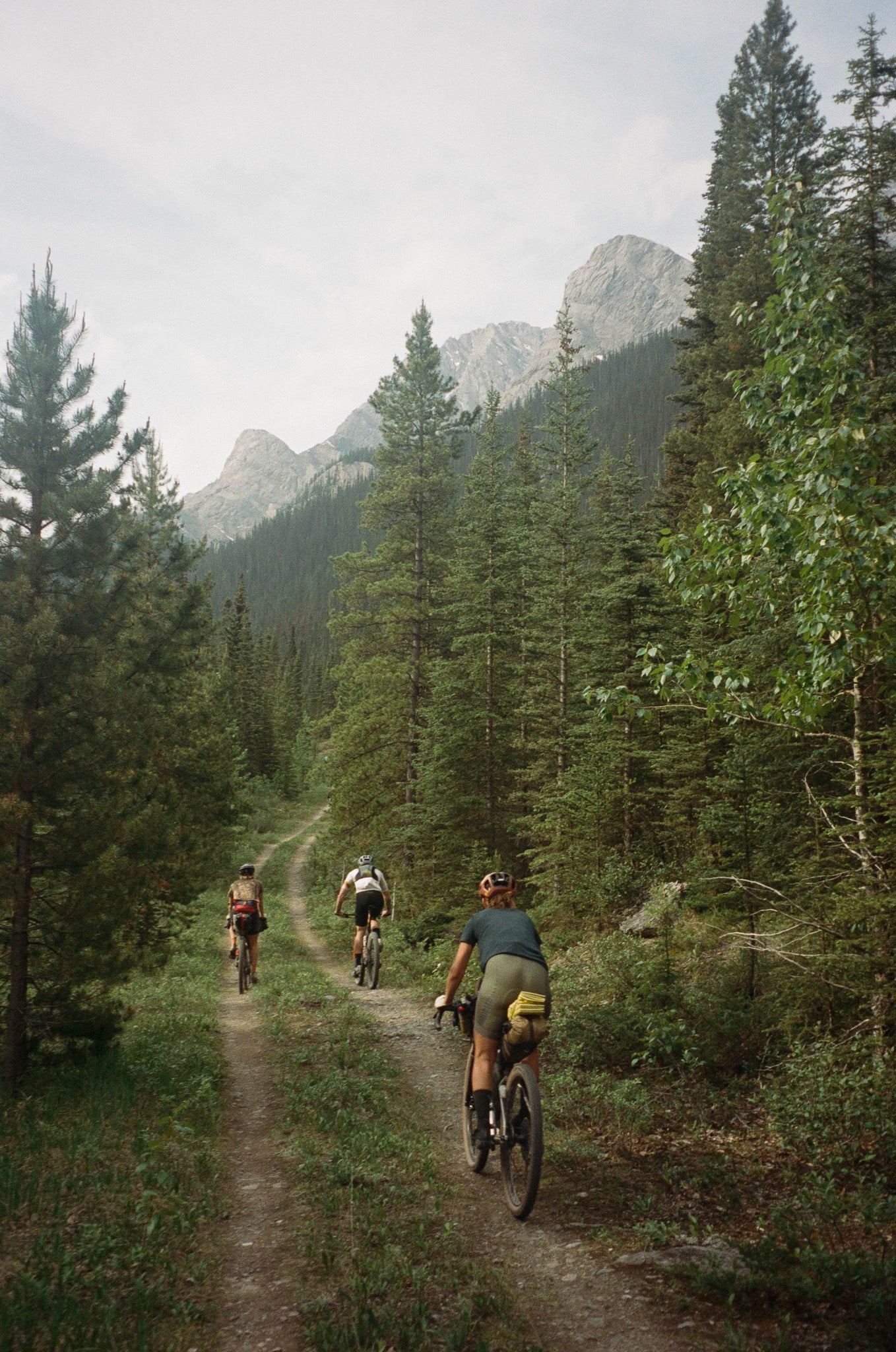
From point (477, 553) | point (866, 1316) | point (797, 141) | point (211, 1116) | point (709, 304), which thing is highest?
point (797, 141)

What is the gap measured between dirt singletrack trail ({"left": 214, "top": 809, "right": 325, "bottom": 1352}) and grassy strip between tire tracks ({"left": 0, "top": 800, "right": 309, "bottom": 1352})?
5.8 inches

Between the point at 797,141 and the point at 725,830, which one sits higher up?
the point at 797,141

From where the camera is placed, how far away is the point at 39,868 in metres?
7.97

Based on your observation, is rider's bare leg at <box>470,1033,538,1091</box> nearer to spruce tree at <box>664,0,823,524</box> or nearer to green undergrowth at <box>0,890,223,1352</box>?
green undergrowth at <box>0,890,223,1352</box>

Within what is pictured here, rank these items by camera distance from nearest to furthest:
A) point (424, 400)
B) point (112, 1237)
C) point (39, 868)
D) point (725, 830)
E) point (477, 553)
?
point (112, 1237) < point (39, 868) < point (725, 830) < point (477, 553) < point (424, 400)

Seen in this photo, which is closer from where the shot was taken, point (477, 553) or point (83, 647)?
point (83, 647)

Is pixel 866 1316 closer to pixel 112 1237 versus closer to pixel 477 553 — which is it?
pixel 112 1237

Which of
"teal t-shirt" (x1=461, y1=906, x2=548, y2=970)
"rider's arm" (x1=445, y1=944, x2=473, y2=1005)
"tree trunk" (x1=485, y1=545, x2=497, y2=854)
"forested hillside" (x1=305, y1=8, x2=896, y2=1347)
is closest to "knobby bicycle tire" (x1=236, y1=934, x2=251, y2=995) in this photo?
"forested hillside" (x1=305, y1=8, x2=896, y2=1347)

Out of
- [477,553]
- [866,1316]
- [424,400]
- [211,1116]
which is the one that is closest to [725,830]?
[866,1316]

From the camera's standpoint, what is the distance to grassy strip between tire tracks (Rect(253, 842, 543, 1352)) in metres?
3.87

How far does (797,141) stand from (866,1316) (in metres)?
35.0

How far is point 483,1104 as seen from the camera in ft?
18.6

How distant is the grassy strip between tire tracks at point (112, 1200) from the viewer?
151 inches

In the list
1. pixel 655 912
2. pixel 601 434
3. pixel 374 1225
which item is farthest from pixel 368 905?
pixel 601 434
